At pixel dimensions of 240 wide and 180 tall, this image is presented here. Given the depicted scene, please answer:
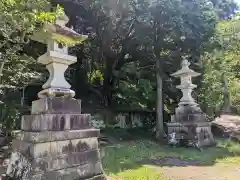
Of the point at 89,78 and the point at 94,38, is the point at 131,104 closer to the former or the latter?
the point at 89,78

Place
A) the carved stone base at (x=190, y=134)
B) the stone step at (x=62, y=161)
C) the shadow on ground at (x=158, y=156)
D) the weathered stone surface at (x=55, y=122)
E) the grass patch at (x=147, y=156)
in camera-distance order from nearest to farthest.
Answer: the stone step at (x=62, y=161), the weathered stone surface at (x=55, y=122), the grass patch at (x=147, y=156), the shadow on ground at (x=158, y=156), the carved stone base at (x=190, y=134)

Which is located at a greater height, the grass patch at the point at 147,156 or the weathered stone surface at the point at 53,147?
the weathered stone surface at the point at 53,147

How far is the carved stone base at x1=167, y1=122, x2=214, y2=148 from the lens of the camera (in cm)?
1007

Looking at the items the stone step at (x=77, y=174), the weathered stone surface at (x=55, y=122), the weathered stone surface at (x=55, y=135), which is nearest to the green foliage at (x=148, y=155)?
the stone step at (x=77, y=174)

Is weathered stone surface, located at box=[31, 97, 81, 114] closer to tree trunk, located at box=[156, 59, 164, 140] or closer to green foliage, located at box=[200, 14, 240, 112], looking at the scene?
tree trunk, located at box=[156, 59, 164, 140]

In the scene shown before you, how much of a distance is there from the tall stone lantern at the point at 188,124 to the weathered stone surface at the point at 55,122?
6.08 m

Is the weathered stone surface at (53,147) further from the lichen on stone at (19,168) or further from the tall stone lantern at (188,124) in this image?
the tall stone lantern at (188,124)

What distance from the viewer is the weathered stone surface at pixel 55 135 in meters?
4.48

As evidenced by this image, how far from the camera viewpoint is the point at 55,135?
15.2 feet

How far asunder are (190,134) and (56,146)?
6.85m

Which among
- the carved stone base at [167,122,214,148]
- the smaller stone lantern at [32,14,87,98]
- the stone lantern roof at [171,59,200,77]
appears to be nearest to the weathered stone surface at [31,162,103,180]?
the smaller stone lantern at [32,14,87,98]

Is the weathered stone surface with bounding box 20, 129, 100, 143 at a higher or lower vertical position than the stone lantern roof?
lower

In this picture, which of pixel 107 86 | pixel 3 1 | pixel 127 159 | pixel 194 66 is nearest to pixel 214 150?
pixel 127 159

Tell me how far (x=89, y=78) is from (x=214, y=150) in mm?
7456
